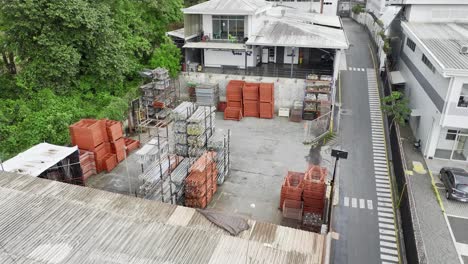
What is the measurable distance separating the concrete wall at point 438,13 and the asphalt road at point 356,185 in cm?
761

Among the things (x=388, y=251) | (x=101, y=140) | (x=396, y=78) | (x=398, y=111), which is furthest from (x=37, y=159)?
(x=396, y=78)

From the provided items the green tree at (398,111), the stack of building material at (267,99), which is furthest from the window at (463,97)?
the stack of building material at (267,99)

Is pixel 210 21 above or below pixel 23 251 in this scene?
above

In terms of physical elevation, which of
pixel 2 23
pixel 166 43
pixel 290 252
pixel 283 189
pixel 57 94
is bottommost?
pixel 283 189

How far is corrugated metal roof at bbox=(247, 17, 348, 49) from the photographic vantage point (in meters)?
31.5

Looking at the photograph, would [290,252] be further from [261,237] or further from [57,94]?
[57,94]

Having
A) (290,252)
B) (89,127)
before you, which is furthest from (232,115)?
(290,252)

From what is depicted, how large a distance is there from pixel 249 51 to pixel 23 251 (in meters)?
26.8

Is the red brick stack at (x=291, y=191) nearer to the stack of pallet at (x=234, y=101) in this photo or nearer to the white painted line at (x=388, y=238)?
the white painted line at (x=388, y=238)

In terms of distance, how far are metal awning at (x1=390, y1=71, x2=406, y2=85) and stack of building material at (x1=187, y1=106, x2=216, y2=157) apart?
60.9 ft

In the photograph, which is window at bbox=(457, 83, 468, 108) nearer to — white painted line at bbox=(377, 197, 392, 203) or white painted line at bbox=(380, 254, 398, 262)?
white painted line at bbox=(377, 197, 392, 203)

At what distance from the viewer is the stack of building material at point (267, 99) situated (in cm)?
3047

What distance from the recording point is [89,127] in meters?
21.2

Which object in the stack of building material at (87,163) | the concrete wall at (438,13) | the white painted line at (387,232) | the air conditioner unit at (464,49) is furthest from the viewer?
the concrete wall at (438,13)
